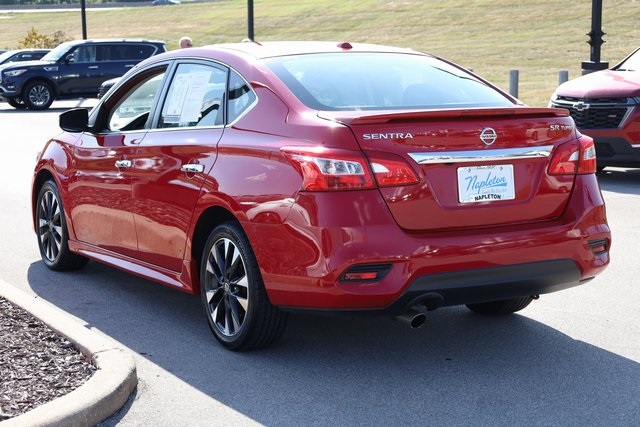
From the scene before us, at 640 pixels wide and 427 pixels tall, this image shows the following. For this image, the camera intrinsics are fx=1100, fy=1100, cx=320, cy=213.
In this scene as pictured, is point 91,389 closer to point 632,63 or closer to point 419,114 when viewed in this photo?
point 419,114

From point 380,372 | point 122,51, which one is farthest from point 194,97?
point 122,51

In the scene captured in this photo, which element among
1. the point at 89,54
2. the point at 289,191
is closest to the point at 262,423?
the point at 289,191

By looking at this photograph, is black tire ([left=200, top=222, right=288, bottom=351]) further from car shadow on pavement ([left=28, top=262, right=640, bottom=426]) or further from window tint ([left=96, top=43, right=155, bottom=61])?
window tint ([left=96, top=43, right=155, bottom=61])

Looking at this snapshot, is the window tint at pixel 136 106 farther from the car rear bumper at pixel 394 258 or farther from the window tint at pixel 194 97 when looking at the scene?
the car rear bumper at pixel 394 258

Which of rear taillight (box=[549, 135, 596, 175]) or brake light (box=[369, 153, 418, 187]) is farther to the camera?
rear taillight (box=[549, 135, 596, 175])

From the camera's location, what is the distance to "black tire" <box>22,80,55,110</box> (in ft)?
101

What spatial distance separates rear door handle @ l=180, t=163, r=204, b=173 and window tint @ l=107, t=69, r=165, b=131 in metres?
0.88

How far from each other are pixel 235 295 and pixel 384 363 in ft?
2.78

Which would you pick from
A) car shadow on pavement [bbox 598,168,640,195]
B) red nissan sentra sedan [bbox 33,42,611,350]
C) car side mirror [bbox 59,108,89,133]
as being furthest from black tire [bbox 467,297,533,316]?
car shadow on pavement [bbox 598,168,640,195]

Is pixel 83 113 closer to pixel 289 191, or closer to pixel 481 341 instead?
pixel 289 191

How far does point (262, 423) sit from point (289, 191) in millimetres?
1125

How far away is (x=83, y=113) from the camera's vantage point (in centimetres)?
733

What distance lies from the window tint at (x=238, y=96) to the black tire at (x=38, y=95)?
2585cm

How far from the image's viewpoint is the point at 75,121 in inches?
287
